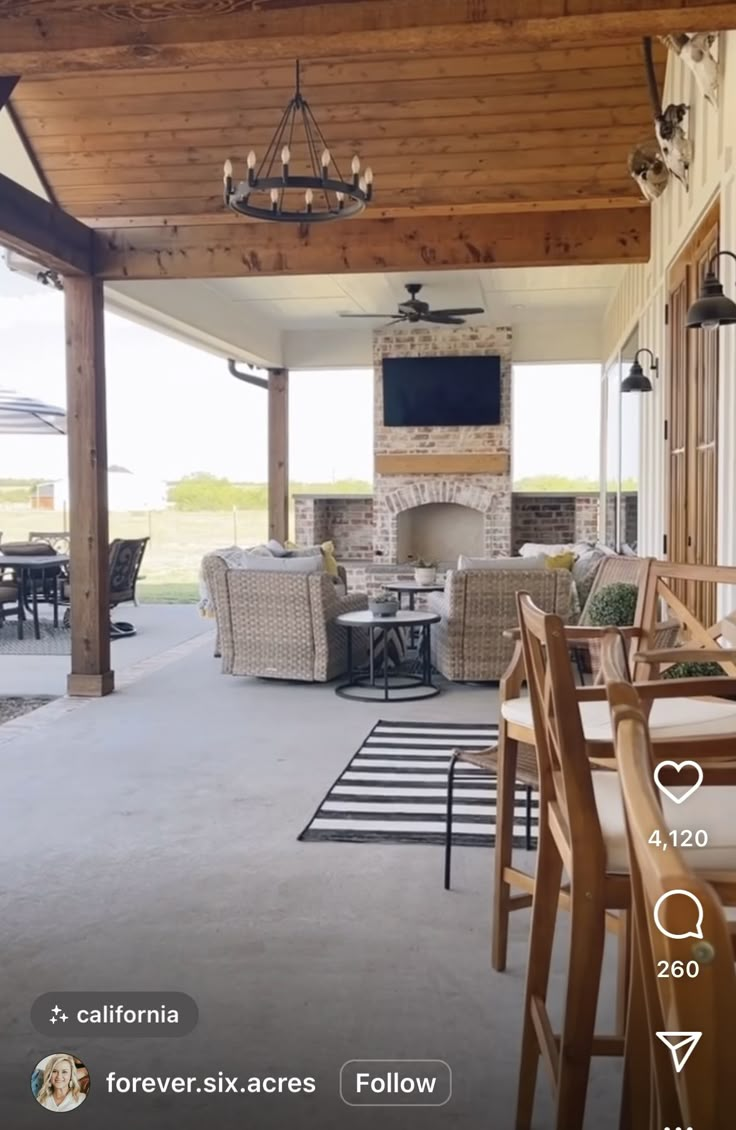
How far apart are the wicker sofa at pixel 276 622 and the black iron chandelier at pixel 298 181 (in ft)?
6.94

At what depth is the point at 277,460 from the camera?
10.7m

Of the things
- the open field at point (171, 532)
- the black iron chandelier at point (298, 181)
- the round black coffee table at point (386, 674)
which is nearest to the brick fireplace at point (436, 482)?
the open field at point (171, 532)

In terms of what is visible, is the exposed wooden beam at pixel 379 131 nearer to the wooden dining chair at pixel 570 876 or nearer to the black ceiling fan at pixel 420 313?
the black ceiling fan at pixel 420 313

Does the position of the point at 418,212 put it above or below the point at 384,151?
below

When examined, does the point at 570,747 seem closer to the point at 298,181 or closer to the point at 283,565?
the point at 298,181

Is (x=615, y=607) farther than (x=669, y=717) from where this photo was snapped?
Yes

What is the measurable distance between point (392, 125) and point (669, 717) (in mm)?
3777

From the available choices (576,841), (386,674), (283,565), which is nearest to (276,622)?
(283,565)

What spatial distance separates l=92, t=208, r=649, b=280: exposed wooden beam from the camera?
17.2ft

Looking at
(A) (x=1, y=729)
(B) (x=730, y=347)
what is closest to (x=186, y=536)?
(A) (x=1, y=729)

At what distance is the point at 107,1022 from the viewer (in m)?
1.55

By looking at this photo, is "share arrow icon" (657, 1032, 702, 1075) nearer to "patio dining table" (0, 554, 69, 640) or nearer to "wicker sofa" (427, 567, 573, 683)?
"wicker sofa" (427, 567, 573, 683)

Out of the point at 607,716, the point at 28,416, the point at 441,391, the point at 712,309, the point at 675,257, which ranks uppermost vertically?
the point at 441,391

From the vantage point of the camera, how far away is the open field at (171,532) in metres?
12.5
